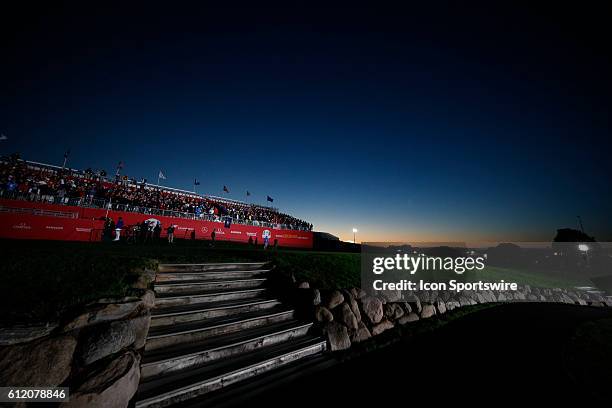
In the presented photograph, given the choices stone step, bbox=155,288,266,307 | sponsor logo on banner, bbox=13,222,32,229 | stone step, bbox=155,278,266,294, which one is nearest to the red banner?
sponsor logo on banner, bbox=13,222,32,229

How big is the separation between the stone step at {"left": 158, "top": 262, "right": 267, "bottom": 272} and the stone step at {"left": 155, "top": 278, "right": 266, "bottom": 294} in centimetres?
64

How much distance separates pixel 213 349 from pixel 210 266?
3222 millimetres

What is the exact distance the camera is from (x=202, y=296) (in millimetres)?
5504

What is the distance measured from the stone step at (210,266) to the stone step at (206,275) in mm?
189

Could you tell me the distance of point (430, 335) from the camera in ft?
21.6

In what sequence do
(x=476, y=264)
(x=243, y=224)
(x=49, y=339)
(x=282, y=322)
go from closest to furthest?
(x=49, y=339), (x=282, y=322), (x=476, y=264), (x=243, y=224)

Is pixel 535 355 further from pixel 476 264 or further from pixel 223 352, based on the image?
pixel 476 264

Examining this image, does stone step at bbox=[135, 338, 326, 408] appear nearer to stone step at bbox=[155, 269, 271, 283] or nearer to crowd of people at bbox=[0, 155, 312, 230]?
stone step at bbox=[155, 269, 271, 283]

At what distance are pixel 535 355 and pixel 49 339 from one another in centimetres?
985

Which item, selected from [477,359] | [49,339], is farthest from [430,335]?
[49,339]

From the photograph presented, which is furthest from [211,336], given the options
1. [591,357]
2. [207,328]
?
[591,357]

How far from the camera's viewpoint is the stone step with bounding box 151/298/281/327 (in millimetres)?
4582

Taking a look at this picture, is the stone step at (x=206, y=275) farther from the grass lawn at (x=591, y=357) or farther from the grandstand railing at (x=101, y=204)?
the grandstand railing at (x=101, y=204)

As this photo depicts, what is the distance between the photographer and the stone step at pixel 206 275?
234 inches
